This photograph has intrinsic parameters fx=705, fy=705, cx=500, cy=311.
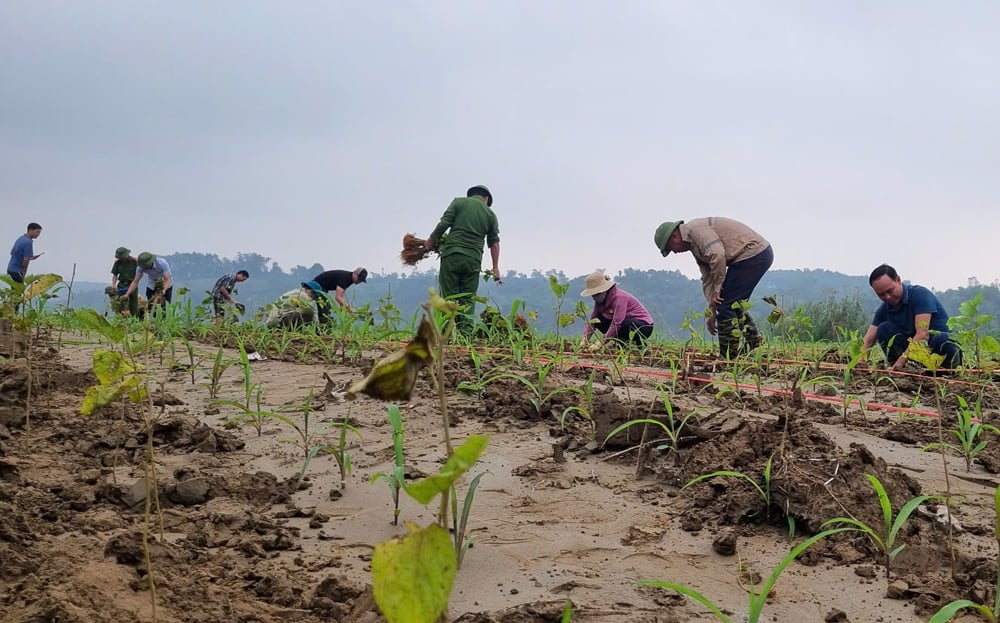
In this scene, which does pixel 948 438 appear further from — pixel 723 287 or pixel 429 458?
pixel 723 287

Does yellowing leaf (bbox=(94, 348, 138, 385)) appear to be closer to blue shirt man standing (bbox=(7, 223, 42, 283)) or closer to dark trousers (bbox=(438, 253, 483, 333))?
dark trousers (bbox=(438, 253, 483, 333))

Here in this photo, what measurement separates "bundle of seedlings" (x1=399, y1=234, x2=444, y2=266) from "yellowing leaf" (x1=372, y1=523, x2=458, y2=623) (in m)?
7.29

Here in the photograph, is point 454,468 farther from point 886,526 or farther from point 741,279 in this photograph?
point 741,279

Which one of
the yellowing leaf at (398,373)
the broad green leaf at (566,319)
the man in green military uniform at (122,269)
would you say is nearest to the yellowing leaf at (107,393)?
the yellowing leaf at (398,373)

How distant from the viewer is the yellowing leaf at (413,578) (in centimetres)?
72

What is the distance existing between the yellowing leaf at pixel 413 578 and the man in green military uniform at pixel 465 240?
6.64m

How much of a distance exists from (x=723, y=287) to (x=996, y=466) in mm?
4776

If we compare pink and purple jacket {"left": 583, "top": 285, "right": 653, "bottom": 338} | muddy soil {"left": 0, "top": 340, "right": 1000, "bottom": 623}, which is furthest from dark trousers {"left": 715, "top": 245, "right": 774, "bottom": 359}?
muddy soil {"left": 0, "top": 340, "right": 1000, "bottom": 623}

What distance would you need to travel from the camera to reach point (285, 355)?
5.11 m

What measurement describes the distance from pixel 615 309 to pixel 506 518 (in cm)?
565

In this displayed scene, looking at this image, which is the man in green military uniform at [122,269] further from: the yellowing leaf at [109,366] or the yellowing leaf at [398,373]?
the yellowing leaf at [398,373]

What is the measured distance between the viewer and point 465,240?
7621 millimetres

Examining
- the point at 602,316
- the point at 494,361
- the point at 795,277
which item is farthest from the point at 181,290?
the point at 795,277

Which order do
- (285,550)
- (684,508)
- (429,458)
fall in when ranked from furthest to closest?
(429,458), (684,508), (285,550)
